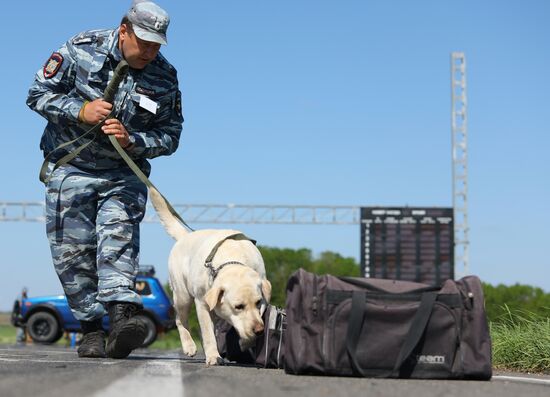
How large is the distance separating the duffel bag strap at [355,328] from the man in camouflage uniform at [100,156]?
227 centimetres

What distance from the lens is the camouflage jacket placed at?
7.38m

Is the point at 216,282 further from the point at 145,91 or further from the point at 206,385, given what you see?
the point at 206,385

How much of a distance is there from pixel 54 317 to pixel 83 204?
1801 cm

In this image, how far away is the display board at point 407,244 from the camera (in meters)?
28.7

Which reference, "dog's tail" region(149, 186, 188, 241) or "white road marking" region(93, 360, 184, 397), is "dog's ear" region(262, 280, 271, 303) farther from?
"dog's tail" region(149, 186, 188, 241)

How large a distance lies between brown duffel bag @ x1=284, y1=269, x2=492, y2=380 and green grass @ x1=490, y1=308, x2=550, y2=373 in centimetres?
225

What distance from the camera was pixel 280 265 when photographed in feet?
249

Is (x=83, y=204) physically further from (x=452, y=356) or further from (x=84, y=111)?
(x=452, y=356)

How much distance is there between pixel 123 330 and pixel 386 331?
7.12 ft

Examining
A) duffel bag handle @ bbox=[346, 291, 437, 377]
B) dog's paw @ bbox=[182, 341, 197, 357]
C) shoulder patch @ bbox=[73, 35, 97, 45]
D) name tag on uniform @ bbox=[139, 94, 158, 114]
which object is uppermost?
shoulder patch @ bbox=[73, 35, 97, 45]

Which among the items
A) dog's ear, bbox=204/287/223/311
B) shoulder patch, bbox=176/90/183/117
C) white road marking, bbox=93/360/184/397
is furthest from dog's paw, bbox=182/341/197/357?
white road marking, bbox=93/360/184/397

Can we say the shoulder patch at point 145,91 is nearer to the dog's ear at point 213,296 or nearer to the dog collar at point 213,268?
the dog collar at point 213,268

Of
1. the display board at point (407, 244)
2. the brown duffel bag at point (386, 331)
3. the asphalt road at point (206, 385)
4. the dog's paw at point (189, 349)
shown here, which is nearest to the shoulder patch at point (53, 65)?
the dog's paw at point (189, 349)

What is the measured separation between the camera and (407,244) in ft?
94.9
